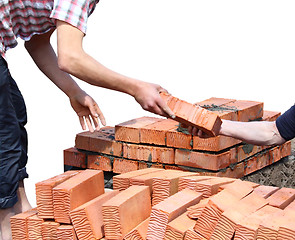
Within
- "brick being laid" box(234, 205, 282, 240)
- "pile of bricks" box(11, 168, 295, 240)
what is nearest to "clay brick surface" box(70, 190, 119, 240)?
"pile of bricks" box(11, 168, 295, 240)

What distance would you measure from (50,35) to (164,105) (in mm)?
1318

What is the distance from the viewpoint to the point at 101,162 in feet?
17.4

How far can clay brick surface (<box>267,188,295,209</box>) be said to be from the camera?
3.76 m

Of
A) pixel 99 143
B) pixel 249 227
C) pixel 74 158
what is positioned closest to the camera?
pixel 249 227

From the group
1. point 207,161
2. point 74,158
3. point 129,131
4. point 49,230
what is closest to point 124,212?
point 49,230

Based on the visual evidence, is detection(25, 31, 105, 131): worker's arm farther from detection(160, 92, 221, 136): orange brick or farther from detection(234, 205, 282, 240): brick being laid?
detection(234, 205, 282, 240): brick being laid

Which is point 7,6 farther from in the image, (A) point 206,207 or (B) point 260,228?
(B) point 260,228

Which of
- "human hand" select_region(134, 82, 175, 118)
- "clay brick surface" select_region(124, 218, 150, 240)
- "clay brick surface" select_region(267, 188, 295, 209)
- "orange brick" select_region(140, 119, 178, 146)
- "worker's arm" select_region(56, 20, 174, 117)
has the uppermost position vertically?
"worker's arm" select_region(56, 20, 174, 117)

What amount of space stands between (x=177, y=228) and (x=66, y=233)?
30.3 inches

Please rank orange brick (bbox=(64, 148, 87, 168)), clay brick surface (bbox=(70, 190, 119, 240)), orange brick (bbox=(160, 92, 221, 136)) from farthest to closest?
orange brick (bbox=(64, 148, 87, 168))
orange brick (bbox=(160, 92, 221, 136))
clay brick surface (bbox=(70, 190, 119, 240))

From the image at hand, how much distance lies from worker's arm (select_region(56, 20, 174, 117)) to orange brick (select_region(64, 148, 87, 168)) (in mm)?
1548

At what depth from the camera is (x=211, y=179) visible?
4129 mm

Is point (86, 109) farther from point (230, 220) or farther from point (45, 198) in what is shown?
point (230, 220)

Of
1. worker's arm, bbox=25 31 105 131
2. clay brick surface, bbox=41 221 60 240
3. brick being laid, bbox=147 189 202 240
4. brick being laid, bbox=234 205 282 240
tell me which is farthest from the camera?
worker's arm, bbox=25 31 105 131
